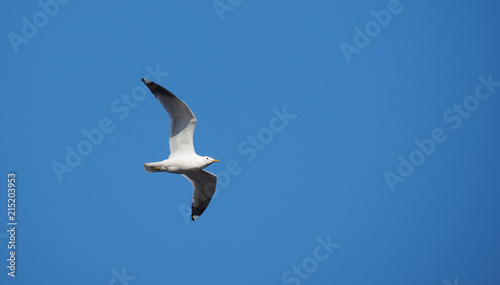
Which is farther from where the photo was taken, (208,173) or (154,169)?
(208,173)

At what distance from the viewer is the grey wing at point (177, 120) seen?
54.7 ft

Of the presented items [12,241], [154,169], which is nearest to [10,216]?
[12,241]

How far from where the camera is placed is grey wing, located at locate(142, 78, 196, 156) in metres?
16.7

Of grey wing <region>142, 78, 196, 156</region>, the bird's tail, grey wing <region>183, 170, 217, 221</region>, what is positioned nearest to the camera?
grey wing <region>142, 78, 196, 156</region>

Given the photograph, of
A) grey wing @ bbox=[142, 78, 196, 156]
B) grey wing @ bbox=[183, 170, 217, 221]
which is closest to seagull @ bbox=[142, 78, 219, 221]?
grey wing @ bbox=[142, 78, 196, 156]

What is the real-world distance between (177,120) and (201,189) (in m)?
2.40

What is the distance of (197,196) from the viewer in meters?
18.9

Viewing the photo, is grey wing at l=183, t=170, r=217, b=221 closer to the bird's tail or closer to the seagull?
the seagull

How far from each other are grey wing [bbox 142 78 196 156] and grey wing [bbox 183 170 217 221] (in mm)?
1081

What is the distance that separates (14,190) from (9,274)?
2.37m

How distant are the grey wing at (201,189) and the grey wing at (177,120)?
3.55 ft

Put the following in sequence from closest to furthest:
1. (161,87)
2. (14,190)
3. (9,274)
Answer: (161,87) → (9,274) → (14,190)

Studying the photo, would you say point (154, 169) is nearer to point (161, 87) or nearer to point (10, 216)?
point (161, 87)

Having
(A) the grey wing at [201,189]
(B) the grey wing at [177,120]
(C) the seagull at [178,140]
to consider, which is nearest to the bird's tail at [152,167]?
(C) the seagull at [178,140]
